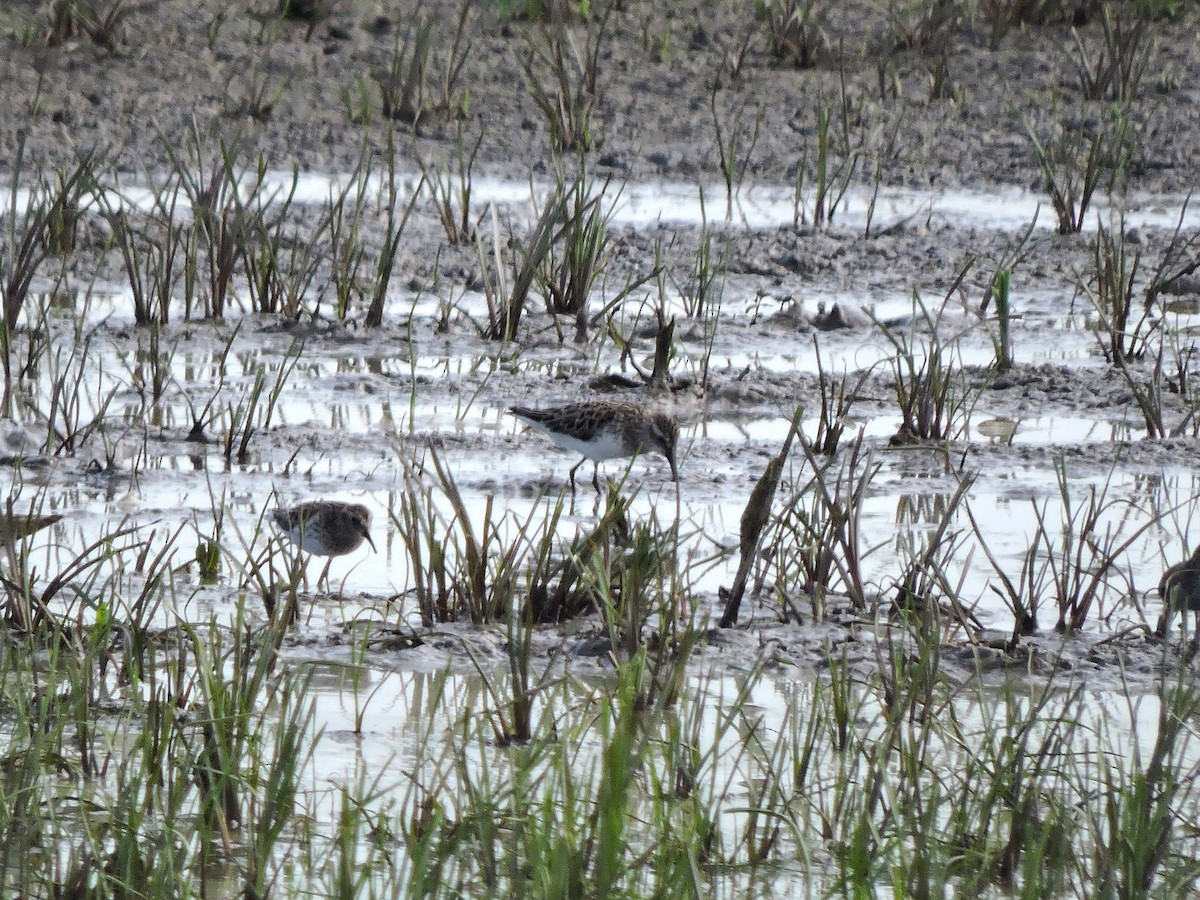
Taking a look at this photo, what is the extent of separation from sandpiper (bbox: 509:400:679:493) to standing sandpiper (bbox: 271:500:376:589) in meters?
1.04

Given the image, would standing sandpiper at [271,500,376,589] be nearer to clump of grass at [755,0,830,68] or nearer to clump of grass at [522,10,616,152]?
clump of grass at [522,10,616,152]

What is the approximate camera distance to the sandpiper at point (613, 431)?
5.98 meters

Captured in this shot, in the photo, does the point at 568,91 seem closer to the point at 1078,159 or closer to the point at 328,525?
the point at 1078,159

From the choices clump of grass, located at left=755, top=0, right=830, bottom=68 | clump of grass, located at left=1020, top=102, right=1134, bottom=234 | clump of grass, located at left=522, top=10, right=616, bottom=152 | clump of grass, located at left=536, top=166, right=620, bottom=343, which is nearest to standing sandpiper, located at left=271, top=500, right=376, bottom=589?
clump of grass, located at left=536, top=166, right=620, bottom=343

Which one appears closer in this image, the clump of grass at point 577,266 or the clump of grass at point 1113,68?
the clump of grass at point 577,266

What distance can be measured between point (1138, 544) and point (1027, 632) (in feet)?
3.70

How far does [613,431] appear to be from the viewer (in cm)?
602

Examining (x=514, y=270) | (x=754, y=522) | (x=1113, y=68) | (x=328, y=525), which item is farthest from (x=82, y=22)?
(x=754, y=522)

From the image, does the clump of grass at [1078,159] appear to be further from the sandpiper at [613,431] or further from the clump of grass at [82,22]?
the clump of grass at [82,22]

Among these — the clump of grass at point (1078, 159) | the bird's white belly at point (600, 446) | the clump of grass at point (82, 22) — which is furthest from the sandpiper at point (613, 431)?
the clump of grass at point (82, 22)

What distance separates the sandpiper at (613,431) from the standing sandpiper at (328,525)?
1.04 m

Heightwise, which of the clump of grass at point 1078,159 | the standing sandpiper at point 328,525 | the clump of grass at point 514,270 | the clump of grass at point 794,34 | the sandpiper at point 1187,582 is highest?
the clump of grass at point 794,34

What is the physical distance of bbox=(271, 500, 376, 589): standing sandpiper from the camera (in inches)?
193

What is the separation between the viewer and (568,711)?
3703mm
